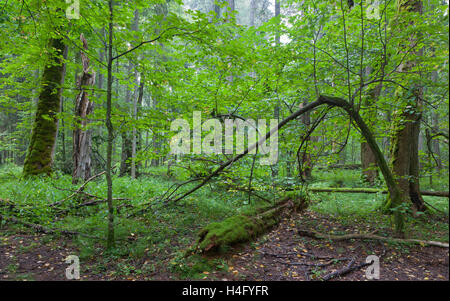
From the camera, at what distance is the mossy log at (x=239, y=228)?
3631 millimetres

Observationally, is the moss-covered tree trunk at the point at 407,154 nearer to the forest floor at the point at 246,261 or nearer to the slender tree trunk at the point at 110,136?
the forest floor at the point at 246,261

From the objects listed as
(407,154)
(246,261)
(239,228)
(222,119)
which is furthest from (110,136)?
(407,154)

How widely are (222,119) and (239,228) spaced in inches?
118

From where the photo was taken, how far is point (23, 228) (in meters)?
4.27

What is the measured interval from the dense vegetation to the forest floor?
0.19 ft

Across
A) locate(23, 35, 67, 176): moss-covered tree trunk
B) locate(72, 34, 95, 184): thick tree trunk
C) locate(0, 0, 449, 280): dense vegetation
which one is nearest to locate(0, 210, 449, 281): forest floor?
locate(0, 0, 449, 280): dense vegetation

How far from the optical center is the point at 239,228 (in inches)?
164

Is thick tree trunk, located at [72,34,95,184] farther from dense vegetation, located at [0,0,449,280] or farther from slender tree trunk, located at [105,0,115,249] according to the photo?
slender tree trunk, located at [105,0,115,249]

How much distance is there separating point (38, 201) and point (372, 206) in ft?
27.5

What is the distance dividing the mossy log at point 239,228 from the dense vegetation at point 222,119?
0.10ft

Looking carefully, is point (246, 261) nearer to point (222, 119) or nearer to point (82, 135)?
point (222, 119)

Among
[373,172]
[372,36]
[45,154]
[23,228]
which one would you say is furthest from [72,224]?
[373,172]

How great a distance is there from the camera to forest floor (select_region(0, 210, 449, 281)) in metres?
3.07
